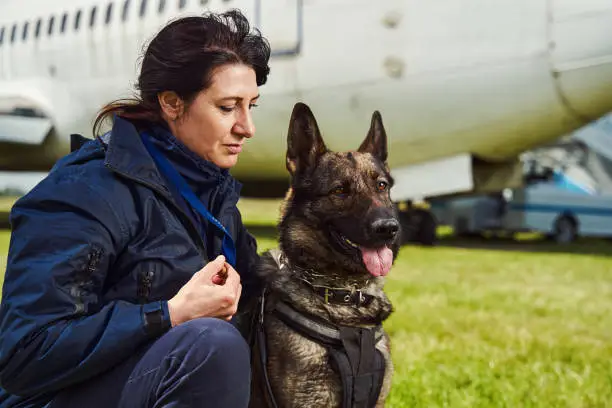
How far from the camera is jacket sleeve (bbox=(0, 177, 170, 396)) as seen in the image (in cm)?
153

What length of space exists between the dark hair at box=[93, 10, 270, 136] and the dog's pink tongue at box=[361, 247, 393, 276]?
0.57m

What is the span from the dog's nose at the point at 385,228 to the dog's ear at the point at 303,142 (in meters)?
0.28

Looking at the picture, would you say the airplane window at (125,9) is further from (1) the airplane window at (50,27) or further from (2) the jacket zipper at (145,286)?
(2) the jacket zipper at (145,286)

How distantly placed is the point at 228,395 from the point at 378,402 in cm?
55

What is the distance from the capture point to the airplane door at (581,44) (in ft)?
23.2

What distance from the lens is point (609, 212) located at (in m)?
13.3

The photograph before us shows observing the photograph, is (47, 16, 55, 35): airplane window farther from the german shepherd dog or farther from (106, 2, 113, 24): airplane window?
the german shepherd dog

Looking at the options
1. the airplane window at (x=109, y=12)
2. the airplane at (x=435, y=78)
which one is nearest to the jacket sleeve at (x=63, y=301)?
the airplane at (x=435, y=78)

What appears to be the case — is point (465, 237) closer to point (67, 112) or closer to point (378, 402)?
point (67, 112)

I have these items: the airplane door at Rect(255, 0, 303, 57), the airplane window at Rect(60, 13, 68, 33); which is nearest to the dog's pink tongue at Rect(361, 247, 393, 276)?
the airplane door at Rect(255, 0, 303, 57)

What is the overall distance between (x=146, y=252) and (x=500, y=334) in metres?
3.28

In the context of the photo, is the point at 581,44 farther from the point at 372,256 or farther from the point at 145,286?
the point at 145,286

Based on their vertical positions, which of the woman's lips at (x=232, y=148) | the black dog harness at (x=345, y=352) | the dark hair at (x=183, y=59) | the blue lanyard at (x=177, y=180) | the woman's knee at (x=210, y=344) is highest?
the dark hair at (x=183, y=59)

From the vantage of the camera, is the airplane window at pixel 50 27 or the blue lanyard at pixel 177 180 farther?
the airplane window at pixel 50 27
